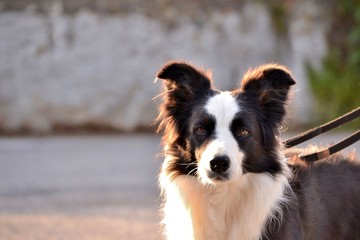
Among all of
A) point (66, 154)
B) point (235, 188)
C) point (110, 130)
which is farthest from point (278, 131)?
point (110, 130)

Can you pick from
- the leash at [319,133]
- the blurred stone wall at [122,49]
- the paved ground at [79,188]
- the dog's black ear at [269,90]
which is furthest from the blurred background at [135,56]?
the dog's black ear at [269,90]

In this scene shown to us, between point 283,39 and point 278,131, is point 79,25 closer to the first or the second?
point 283,39

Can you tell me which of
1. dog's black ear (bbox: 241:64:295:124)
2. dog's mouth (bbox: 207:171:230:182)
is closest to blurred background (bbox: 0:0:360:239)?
dog's black ear (bbox: 241:64:295:124)

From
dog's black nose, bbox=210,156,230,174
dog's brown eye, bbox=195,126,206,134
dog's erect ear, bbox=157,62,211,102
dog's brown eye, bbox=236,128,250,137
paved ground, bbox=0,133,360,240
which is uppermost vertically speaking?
dog's erect ear, bbox=157,62,211,102

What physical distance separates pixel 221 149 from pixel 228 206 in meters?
0.53

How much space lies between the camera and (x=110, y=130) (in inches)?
733

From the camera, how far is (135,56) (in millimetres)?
19016

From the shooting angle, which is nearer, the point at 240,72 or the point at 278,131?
the point at 278,131

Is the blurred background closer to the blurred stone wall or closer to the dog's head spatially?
the blurred stone wall

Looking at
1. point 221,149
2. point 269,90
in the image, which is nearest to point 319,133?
point 269,90

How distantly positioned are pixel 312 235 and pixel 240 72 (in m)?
13.3

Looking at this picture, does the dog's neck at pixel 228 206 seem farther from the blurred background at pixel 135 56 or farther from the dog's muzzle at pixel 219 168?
the blurred background at pixel 135 56

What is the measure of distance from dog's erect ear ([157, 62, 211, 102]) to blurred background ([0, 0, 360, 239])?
10.6m

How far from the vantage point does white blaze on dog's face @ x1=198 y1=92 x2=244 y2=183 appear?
222 inches
